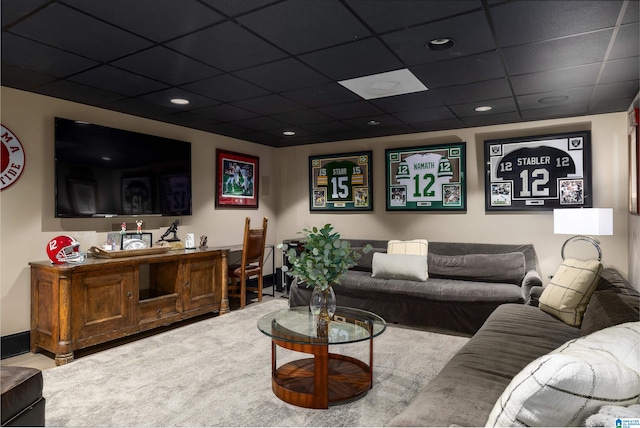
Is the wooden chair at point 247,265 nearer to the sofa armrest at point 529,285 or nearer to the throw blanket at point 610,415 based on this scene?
the sofa armrest at point 529,285

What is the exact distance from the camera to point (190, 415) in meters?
2.27

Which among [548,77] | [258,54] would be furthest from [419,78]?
[258,54]

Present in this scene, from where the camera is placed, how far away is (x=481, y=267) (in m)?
4.28

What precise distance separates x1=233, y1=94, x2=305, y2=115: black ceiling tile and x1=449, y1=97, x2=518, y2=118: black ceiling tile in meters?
1.65

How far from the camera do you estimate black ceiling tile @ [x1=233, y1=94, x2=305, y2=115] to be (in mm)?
3705

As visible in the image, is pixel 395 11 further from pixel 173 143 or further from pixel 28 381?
pixel 173 143

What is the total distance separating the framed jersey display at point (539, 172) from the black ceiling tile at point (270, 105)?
8.25 ft

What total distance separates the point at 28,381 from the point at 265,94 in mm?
2716

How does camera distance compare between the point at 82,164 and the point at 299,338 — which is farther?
the point at 82,164

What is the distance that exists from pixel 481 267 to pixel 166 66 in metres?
3.68

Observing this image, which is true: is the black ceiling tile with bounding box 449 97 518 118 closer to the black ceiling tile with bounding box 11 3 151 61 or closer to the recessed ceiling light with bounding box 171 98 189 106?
the recessed ceiling light with bounding box 171 98 189 106

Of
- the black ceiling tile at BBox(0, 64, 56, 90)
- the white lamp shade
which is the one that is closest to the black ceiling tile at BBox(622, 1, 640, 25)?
the white lamp shade

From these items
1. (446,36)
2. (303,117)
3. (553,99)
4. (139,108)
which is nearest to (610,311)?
(446,36)

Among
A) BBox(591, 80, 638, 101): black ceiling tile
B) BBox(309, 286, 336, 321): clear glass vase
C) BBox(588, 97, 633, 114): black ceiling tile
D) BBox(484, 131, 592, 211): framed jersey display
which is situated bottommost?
BBox(309, 286, 336, 321): clear glass vase
